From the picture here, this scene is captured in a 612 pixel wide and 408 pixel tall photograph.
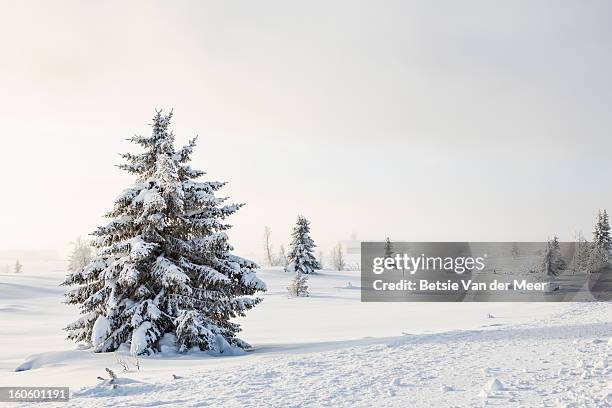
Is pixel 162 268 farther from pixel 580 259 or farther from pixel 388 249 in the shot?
pixel 388 249

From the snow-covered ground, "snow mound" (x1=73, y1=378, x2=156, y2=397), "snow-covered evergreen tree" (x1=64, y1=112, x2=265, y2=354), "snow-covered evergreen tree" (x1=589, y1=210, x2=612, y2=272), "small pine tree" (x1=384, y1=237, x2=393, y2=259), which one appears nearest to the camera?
the snow-covered ground

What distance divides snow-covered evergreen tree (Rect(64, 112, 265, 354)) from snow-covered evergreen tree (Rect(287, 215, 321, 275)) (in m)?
50.2

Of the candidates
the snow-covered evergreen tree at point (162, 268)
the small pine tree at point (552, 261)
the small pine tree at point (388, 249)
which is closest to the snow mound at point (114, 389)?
the snow-covered evergreen tree at point (162, 268)

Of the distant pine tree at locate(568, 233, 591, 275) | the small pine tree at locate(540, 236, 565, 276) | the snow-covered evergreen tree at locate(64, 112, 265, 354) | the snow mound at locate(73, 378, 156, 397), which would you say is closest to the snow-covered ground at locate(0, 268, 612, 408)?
the snow mound at locate(73, 378, 156, 397)

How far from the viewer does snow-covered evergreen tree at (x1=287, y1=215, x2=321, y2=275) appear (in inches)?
2517

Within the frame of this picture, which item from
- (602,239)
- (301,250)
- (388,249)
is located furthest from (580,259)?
(301,250)

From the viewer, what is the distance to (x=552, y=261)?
5325cm

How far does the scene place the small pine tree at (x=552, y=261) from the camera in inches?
2066

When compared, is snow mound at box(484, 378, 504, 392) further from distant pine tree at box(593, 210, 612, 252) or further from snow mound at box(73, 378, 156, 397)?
distant pine tree at box(593, 210, 612, 252)

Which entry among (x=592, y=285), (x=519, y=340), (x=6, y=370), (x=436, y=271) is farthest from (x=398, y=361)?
(x=436, y=271)

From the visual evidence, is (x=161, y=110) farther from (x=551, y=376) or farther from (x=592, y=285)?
(x=592, y=285)

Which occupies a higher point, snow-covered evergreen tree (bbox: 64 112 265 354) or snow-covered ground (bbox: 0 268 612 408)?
snow-covered evergreen tree (bbox: 64 112 265 354)

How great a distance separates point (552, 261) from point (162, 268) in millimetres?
51781

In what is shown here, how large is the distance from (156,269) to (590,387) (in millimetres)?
10120
